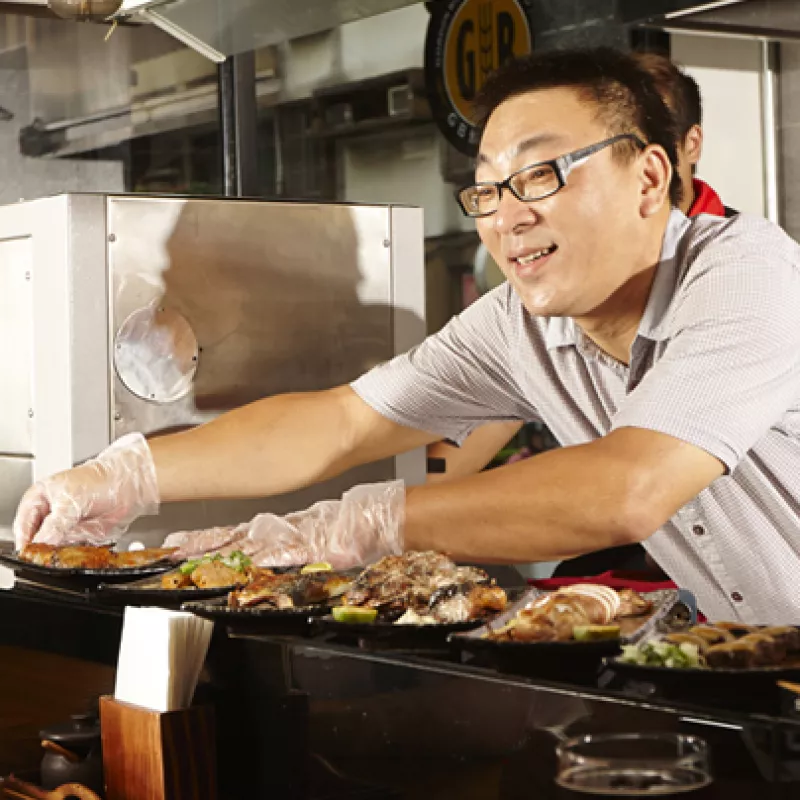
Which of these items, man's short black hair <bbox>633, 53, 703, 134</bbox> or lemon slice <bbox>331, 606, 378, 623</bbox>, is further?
man's short black hair <bbox>633, 53, 703, 134</bbox>

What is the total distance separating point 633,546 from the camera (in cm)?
385

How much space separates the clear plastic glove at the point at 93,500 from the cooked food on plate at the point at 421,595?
0.82 m

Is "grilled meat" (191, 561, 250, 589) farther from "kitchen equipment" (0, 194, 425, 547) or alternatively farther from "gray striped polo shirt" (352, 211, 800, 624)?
"kitchen equipment" (0, 194, 425, 547)

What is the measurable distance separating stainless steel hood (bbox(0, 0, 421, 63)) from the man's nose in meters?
0.47

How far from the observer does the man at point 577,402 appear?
73.4 inches

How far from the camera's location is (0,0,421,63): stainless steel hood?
2.48 metres

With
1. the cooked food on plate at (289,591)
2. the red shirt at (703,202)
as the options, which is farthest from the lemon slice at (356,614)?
the red shirt at (703,202)

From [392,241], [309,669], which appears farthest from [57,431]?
[309,669]

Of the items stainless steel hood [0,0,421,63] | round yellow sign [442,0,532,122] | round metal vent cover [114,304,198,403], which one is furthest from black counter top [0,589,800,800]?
round yellow sign [442,0,532,122]

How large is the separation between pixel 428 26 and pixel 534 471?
3.19 metres

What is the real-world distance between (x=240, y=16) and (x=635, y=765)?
192 cm

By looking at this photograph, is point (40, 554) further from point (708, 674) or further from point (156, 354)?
point (708, 674)

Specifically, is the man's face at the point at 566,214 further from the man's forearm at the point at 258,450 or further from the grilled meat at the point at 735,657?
the grilled meat at the point at 735,657

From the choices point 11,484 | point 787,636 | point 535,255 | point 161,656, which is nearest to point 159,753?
point 161,656
